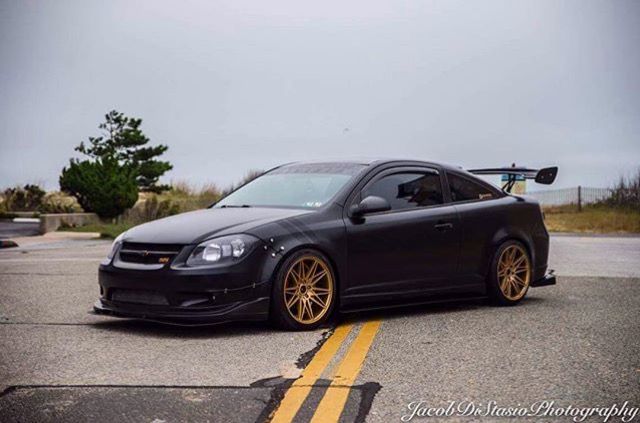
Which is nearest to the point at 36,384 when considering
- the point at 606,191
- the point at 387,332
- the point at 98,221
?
the point at 387,332

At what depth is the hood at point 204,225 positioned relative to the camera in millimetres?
8102

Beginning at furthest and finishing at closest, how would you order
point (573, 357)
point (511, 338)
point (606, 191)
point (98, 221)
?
point (606, 191), point (98, 221), point (511, 338), point (573, 357)

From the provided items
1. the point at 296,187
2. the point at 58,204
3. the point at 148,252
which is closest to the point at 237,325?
the point at 148,252

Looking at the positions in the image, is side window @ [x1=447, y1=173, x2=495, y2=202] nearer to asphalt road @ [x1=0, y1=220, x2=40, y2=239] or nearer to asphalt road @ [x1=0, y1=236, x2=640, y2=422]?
asphalt road @ [x1=0, y1=236, x2=640, y2=422]

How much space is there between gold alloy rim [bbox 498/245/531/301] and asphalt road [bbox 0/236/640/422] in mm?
193

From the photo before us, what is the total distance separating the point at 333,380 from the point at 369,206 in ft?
9.61

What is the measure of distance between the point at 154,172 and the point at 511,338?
140ft

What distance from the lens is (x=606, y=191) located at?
55.4 meters

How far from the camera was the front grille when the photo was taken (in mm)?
8000

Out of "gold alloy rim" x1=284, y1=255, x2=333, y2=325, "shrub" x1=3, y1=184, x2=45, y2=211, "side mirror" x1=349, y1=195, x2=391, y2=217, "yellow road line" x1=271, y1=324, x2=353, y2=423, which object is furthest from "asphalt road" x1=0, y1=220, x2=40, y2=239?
"yellow road line" x1=271, y1=324, x2=353, y2=423

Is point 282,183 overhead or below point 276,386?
overhead

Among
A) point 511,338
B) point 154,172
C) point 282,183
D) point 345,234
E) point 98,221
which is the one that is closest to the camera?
point 511,338

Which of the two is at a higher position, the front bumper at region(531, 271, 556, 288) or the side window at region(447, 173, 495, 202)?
the side window at region(447, 173, 495, 202)

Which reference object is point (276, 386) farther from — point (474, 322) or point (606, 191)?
point (606, 191)
